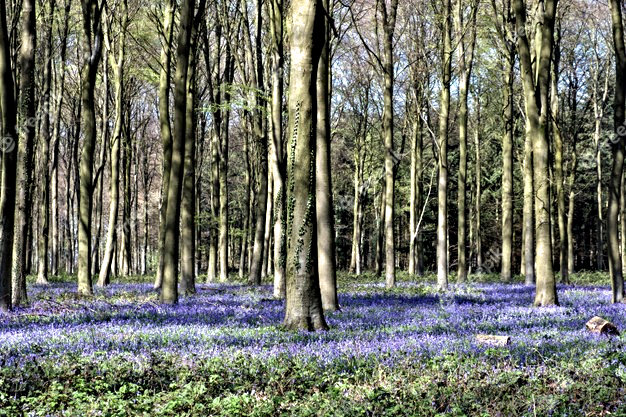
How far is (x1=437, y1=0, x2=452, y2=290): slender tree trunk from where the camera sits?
1970cm

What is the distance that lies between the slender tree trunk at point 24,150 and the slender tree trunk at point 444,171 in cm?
1258

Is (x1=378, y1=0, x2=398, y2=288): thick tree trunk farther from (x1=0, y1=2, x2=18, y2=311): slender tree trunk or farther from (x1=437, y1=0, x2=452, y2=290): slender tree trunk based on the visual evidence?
(x1=0, y1=2, x2=18, y2=311): slender tree trunk

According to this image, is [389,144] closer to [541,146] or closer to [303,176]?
[541,146]

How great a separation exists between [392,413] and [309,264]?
4.53 metres

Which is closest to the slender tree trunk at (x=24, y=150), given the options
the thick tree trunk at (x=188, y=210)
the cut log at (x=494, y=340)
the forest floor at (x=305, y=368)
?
the forest floor at (x=305, y=368)

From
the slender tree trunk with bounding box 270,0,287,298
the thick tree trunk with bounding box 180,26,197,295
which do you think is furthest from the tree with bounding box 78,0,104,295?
the slender tree trunk with bounding box 270,0,287,298

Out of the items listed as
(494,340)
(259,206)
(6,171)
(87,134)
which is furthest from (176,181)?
(494,340)

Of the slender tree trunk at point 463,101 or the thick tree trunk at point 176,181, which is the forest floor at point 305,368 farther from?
the slender tree trunk at point 463,101

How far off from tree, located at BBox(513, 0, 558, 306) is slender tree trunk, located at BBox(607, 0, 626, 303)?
176cm

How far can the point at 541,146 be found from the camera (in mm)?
14516

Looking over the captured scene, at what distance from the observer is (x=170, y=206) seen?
557 inches

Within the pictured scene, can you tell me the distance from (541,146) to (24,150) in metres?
12.0

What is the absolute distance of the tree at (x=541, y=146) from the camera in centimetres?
1395

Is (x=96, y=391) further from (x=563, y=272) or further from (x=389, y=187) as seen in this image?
(x=563, y=272)
